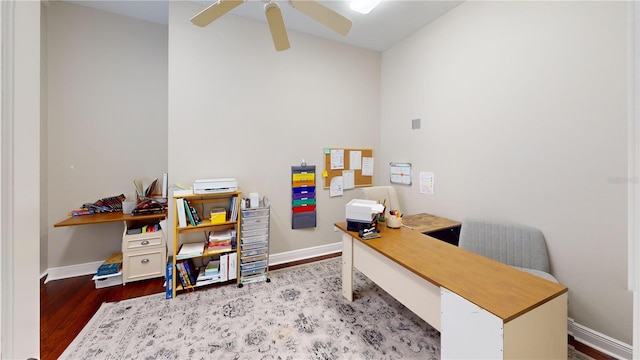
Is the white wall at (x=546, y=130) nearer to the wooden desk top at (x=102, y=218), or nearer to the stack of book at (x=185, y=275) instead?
the stack of book at (x=185, y=275)

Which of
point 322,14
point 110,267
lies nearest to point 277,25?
point 322,14

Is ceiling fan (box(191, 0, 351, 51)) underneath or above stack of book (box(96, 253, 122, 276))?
above

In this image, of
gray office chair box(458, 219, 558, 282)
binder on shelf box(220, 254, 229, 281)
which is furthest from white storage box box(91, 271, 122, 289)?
gray office chair box(458, 219, 558, 282)

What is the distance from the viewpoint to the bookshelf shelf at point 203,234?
2293 millimetres

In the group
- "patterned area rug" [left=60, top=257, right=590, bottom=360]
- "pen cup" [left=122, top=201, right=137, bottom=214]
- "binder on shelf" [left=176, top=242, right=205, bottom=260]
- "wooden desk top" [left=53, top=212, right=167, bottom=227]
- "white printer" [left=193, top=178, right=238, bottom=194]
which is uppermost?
"white printer" [left=193, top=178, right=238, bottom=194]

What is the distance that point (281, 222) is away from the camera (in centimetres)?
307

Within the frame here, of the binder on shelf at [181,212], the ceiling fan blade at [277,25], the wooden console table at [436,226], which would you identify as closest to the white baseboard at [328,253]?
the wooden console table at [436,226]

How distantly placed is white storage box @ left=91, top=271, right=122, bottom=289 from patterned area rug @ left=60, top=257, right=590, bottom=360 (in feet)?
1.24

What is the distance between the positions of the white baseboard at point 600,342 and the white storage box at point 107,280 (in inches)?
165

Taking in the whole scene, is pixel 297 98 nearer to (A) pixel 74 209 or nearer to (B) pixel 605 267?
(A) pixel 74 209

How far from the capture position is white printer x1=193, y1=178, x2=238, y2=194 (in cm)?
238

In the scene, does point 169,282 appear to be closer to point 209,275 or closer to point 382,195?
A: point 209,275

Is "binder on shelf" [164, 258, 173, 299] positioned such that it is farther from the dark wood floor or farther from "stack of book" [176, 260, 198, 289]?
the dark wood floor

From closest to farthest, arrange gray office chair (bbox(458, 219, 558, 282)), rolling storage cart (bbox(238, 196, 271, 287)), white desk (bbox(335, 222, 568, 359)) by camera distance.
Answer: white desk (bbox(335, 222, 568, 359))
gray office chair (bbox(458, 219, 558, 282))
rolling storage cart (bbox(238, 196, 271, 287))
